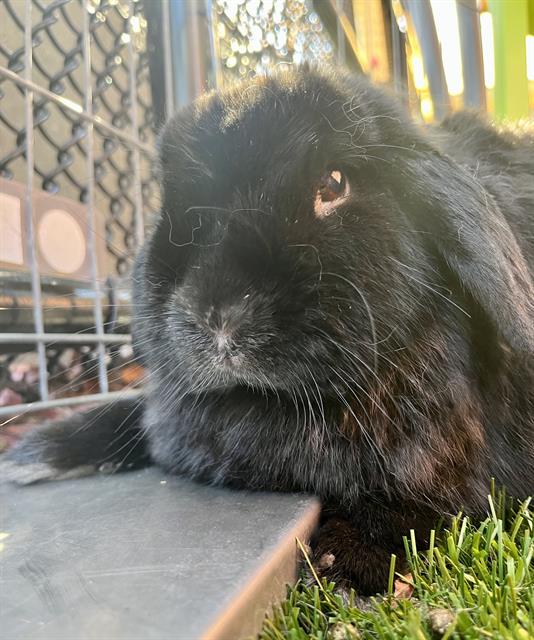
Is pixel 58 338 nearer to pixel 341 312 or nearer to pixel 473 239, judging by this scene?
pixel 341 312

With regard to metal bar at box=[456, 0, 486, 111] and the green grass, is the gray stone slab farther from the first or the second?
metal bar at box=[456, 0, 486, 111]

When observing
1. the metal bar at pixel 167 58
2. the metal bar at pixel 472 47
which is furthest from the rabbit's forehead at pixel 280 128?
the metal bar at pixel 472 47

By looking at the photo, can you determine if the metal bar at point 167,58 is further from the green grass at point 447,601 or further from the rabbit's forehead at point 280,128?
the green grass at point 447,601

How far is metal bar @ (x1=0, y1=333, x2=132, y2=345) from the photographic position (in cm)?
147

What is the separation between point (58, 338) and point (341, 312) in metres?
0.98

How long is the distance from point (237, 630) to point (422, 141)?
0.84m

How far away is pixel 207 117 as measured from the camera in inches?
40.1

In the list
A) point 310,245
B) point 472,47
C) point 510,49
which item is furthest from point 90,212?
point 472,47

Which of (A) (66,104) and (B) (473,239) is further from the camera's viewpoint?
(A) (66,104)

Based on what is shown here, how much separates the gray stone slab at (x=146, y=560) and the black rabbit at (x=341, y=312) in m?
0.10

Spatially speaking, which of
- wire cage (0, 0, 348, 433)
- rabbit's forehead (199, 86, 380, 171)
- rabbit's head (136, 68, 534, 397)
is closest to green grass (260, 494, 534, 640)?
rabbit's head (136, 68, 534, 397)

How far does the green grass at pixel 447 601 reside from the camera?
65 centimetres

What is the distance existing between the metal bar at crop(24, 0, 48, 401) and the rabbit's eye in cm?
96

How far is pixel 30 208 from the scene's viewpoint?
1589 millimetres
